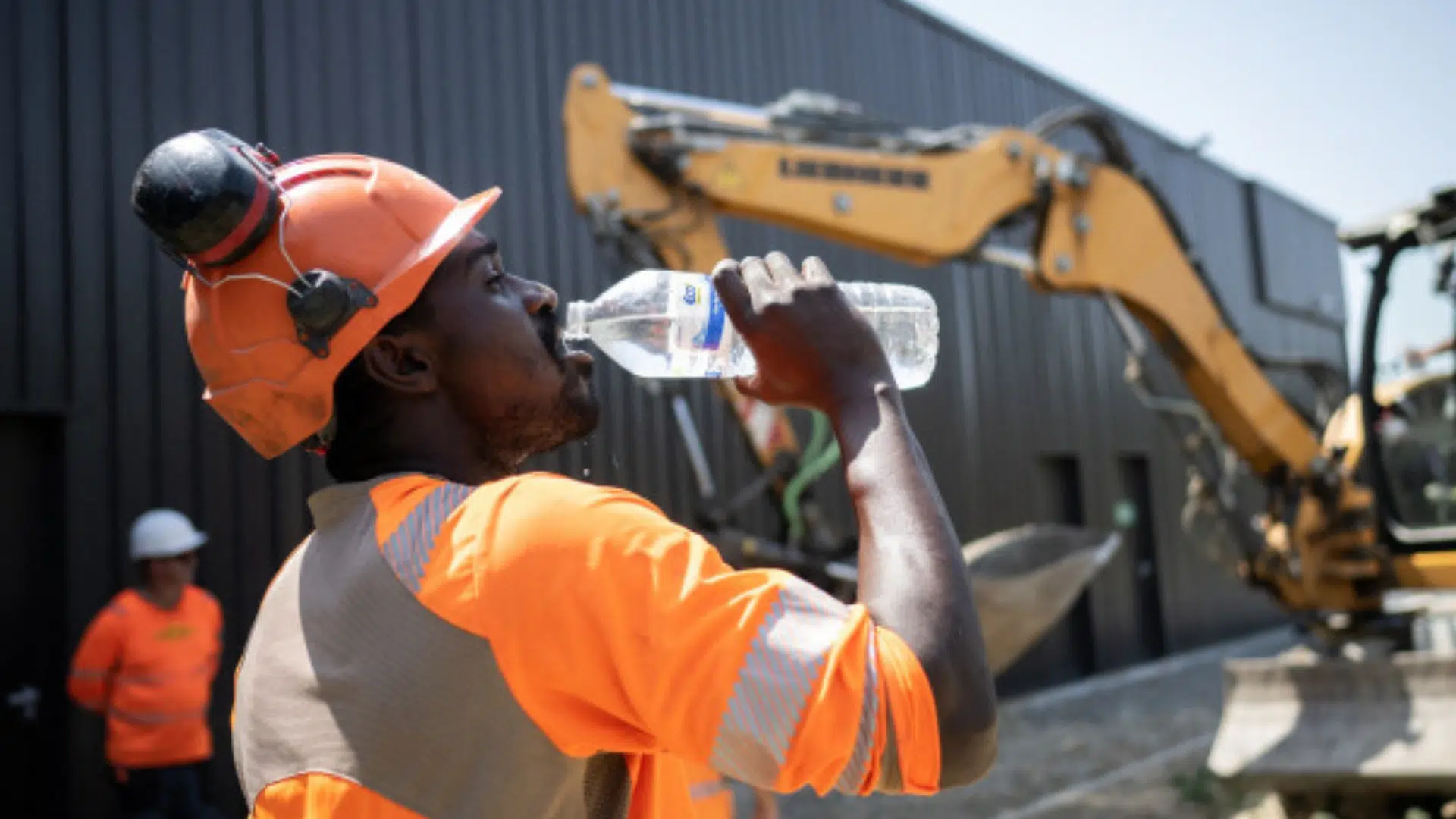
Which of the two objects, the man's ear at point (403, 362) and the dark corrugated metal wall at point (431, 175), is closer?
the man's ear at point (403, 362)

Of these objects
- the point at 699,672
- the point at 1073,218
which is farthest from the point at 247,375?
the point at 1073,218

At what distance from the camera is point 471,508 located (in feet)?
3.98

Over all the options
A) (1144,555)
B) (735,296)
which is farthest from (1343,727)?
(1144,555)

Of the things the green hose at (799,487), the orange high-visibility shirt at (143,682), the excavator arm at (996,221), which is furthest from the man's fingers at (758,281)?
the orange high-visibility shirt at (143,682)

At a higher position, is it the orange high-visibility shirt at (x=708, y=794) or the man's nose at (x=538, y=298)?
the man's nose at (x=538, y=298)

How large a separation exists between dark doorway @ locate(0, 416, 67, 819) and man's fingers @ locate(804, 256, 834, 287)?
5441mm

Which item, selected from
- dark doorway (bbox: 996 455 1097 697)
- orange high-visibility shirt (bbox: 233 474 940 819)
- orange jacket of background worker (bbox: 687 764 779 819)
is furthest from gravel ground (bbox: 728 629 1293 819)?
orange high-visibility shirt (bbox: 233 474 940 819)

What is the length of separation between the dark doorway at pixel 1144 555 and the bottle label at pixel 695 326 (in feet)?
43.0

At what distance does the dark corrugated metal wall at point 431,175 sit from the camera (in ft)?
19.0

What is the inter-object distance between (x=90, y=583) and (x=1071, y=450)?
10168mm

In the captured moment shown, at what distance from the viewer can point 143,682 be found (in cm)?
550

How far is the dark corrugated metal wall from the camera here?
19.0 feet

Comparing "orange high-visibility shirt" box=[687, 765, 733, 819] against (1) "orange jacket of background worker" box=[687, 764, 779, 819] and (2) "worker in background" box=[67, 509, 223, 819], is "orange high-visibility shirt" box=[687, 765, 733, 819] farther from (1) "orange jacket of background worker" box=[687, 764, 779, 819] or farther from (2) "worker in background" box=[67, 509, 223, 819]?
(2) "worker in background" box=[67, 509, 223, 819]

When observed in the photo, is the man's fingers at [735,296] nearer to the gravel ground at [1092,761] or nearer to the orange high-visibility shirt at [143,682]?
the gravel ground at [1092,761]
